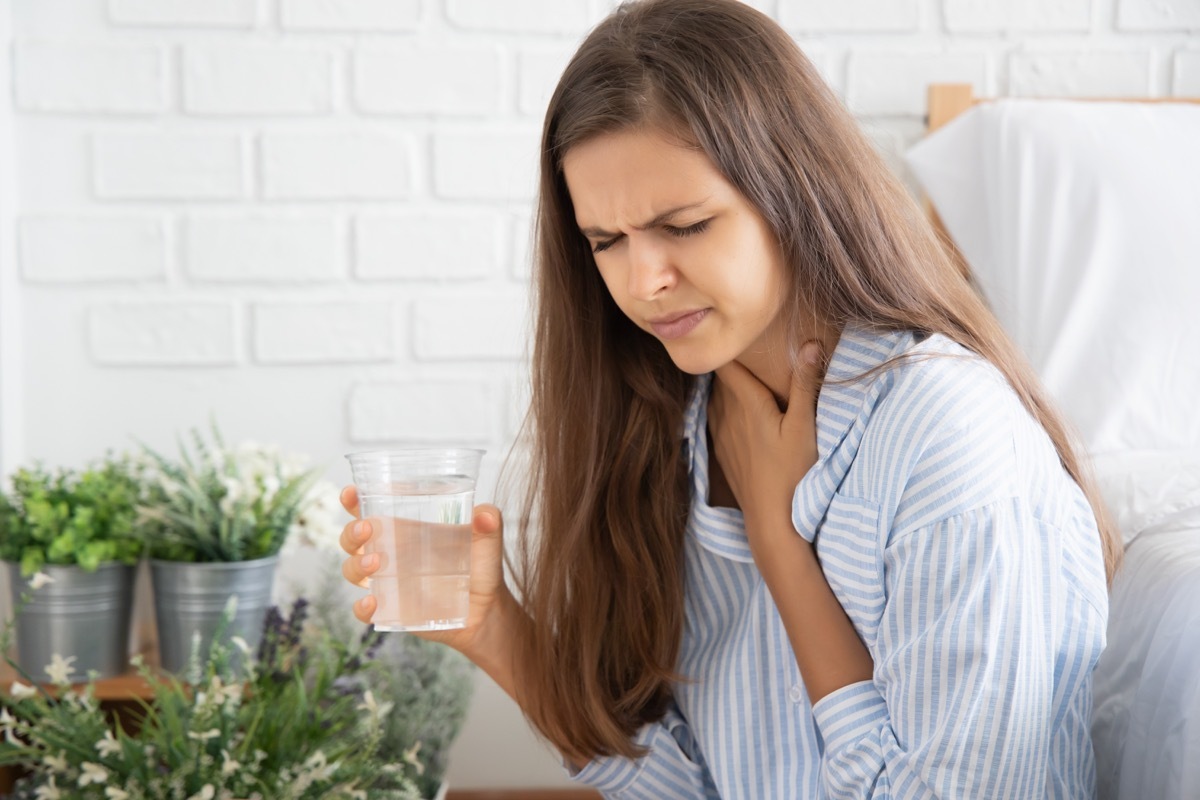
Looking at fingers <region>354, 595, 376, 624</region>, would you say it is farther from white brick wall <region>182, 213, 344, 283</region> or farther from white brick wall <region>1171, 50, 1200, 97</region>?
white brick wall <region>1171, 50, 1200, 97</region>

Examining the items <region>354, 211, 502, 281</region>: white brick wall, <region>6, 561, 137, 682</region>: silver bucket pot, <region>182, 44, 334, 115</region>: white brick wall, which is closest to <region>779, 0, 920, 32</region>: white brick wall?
<region>354, 211, 502, 281</region>: white brick wall

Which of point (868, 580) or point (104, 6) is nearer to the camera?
point (868, 580)

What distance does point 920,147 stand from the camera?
1794 millimetres

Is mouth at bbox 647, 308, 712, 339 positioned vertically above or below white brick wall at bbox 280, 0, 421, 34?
below

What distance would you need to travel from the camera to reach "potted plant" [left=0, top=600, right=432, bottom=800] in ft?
3.89

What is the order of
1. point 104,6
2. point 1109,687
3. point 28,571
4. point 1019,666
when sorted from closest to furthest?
point 1019,666 < point 1109,687 < point 28,571 < point 104,6

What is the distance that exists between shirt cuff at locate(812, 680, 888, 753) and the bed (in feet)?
1.16

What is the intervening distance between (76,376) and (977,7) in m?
1.52

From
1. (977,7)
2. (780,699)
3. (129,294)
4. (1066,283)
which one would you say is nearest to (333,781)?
(780,699)

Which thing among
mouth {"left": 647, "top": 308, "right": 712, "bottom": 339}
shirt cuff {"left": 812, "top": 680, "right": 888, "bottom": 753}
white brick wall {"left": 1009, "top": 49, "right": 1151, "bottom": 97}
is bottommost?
shirt cuff {"left": 812, "top": 680, "right": 888, "bottom": 753}

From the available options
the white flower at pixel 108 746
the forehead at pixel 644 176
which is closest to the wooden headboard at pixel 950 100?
the forehead at pixel 644 176

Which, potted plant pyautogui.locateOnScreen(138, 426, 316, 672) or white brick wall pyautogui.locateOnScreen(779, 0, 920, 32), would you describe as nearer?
potted plant pyautogui.locateOnScreen(138, 426, 316, 672)

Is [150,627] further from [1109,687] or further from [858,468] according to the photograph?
[1109,687]

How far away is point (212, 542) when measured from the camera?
153 cm
